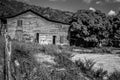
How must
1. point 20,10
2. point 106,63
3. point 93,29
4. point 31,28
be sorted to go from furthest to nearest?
point 20,10 → point 31,28 → point 93,29 → point 106,63

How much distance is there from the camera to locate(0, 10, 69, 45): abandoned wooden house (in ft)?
74.7

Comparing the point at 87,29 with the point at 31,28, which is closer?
the point at 87,29

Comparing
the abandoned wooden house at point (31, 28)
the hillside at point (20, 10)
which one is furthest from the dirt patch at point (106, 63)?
the hillside at point (20, 10)

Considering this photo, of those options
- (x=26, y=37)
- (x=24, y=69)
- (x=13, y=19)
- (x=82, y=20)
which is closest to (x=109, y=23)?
(x=82, y=20)

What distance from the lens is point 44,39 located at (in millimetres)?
23609

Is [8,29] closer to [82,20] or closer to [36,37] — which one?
[36,37]

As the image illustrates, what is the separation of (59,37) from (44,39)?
313 cm

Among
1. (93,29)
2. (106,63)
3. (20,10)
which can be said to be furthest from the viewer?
(20,10)

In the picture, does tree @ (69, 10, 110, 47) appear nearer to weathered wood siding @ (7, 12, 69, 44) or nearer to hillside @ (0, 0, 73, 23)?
weathered wood siding @ (7, 12, 69, 44)

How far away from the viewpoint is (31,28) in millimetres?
23062

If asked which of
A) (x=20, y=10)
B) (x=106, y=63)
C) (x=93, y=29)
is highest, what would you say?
(x=20, y=10)

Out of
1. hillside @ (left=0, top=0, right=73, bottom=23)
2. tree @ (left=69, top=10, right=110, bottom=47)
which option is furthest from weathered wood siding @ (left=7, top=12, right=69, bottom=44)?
hillside @ (left=0, top=0, right=73, bottom=23)

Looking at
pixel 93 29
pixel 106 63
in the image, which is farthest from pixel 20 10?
pixel 106 63

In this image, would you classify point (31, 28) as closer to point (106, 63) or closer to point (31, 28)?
point (31, 28)
